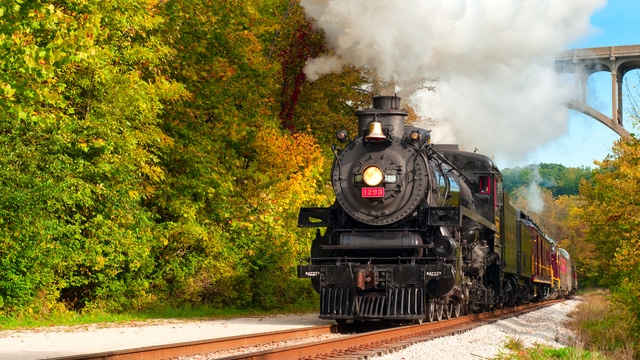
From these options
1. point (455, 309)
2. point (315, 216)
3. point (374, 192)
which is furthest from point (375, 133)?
point (455, 309)

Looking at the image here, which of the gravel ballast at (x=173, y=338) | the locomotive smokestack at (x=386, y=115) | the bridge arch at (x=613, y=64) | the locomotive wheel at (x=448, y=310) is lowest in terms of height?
the gravel ballast at (x=173, y=338)

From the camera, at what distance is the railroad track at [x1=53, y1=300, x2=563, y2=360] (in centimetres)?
889

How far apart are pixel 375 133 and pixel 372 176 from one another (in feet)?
2.68

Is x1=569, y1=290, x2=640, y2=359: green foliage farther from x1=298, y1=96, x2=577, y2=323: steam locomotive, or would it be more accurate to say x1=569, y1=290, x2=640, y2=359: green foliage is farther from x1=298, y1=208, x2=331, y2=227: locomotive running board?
x1=298, y1=208, x2=331, y2=227: locomotive running board

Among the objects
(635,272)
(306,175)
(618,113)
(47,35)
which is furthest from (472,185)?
(618,113)

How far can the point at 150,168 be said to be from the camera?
17891 millimetres

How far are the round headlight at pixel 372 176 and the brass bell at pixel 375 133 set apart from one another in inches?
21.9

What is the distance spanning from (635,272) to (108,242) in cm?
1125

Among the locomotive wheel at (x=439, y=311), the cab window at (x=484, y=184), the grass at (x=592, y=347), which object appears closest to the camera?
the grass at (x=592, y=347)

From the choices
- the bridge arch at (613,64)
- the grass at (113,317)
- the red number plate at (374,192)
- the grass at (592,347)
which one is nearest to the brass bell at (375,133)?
the red number plate at (374,192)

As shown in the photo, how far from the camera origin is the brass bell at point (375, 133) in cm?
1487

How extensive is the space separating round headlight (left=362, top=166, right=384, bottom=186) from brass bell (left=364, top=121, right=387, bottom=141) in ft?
1.82

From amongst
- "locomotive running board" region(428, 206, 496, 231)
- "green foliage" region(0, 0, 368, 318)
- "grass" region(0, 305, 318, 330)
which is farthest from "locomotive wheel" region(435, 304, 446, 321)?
"green foliage" region(0, 0, 368, 318)

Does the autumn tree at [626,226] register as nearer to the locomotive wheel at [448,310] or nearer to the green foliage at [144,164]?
the locomotive wheel at [448,310]
